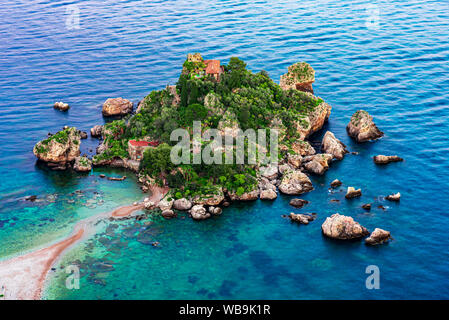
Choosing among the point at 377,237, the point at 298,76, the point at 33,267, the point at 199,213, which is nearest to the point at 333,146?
the point at 298,76

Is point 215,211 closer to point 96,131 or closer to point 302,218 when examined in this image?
point 302,218

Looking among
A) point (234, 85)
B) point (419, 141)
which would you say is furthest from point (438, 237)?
point (234, 85)

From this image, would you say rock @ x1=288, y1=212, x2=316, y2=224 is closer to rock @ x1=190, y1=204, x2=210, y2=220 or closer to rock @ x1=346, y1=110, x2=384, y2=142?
rock @ x1=190, y1=204, x2=210, y2=220

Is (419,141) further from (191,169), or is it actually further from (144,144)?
(144,144)

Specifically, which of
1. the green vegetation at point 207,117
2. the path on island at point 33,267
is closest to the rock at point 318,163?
the green vegetation at point 207,117

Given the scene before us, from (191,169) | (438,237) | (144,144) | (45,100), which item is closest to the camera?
(438,237)
